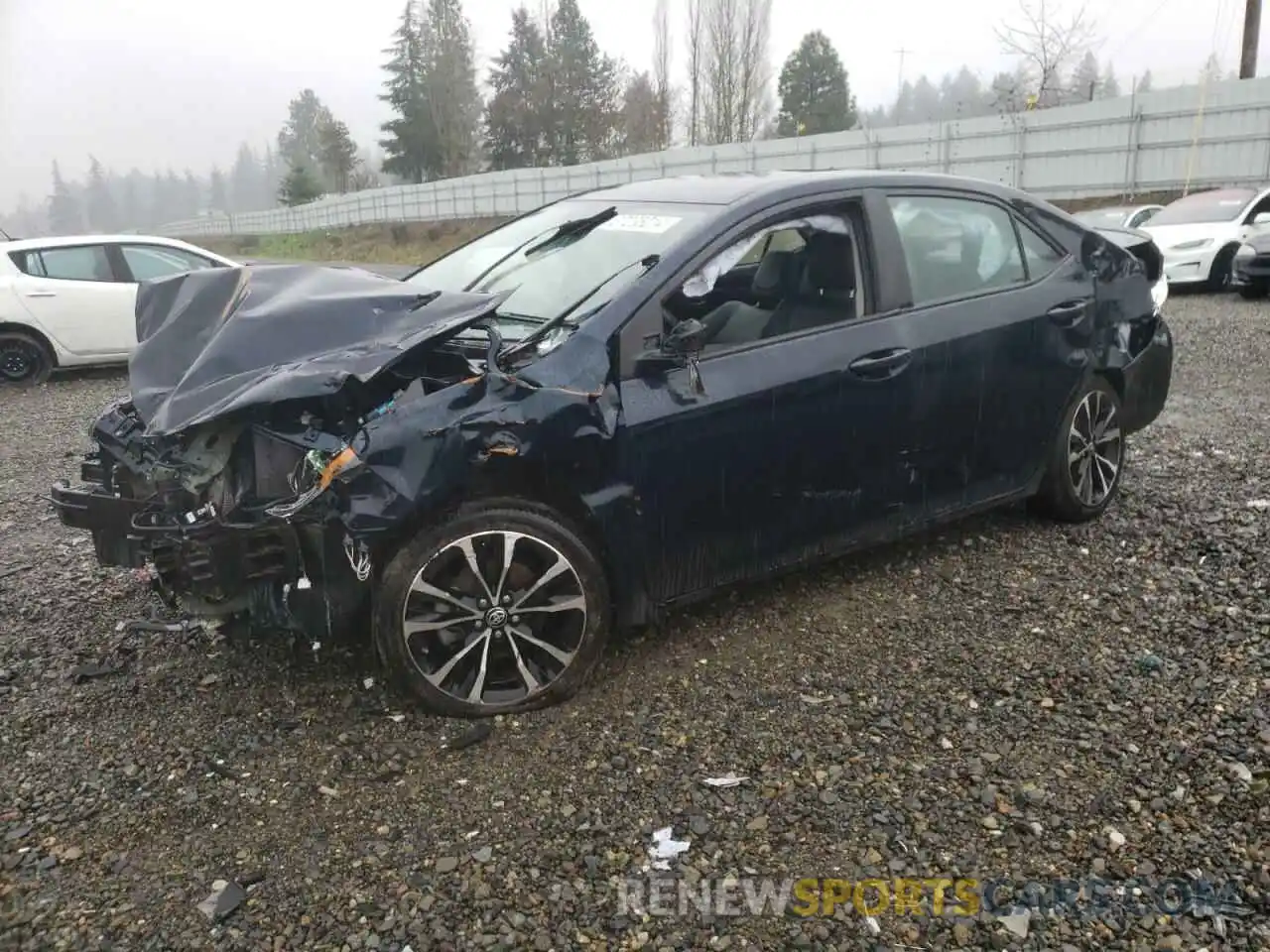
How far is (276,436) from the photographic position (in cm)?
299

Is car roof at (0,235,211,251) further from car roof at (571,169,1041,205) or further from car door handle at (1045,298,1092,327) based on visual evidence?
car door handle at (1045,298,1092,327)

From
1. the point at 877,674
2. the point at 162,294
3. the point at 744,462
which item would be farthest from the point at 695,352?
the point at 162,294

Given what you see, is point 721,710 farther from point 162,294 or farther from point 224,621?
point 162,294

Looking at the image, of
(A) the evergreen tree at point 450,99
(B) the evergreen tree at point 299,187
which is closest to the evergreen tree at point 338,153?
(B) the evergreen tree at point 299,187

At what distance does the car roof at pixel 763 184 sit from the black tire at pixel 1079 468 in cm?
101

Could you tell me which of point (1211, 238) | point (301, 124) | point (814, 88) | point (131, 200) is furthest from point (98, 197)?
point (1211, 238)

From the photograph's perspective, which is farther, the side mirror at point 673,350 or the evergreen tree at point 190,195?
the evergreen tree at point 190,195

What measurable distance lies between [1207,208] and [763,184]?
13.8 m

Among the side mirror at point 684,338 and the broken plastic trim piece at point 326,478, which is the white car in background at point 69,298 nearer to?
the broken plastic trim piece at point 326,478

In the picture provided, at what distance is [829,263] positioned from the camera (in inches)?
152

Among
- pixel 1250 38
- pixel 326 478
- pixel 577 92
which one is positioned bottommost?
pixel 326 478

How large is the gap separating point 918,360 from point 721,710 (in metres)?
1.57

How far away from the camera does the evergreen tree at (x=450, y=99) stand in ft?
189

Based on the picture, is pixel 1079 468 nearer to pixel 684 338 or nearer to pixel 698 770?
pixel 684 338
